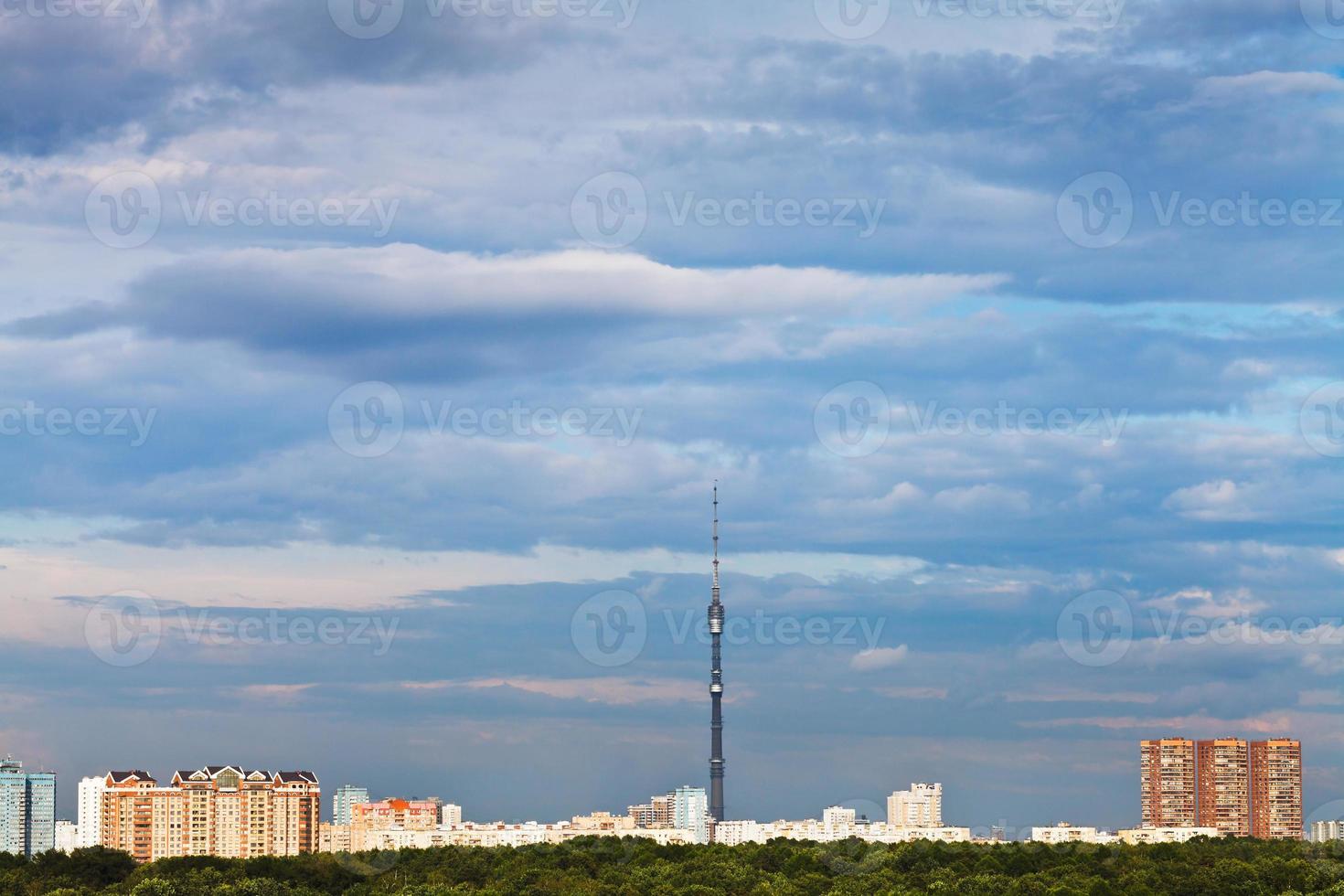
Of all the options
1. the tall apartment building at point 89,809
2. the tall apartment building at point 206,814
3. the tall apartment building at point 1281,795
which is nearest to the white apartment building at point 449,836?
the tall apartment building at point 206,814

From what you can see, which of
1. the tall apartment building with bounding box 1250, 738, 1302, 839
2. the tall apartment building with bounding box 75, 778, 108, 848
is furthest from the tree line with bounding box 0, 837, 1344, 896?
the tall apartment building with bounding box 1250, 738, 1302, 839

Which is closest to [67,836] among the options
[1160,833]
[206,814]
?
[206,814]

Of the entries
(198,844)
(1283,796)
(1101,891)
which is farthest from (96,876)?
(1283,796)

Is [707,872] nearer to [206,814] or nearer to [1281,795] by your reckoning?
[206,814]

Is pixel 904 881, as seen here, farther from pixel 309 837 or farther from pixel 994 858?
pixel 309 837

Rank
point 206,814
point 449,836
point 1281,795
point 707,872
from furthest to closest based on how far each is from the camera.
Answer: point 1281,795 → point 449,836 → point 206,814 → point 707,872

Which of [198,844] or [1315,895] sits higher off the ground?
[1315,895]
